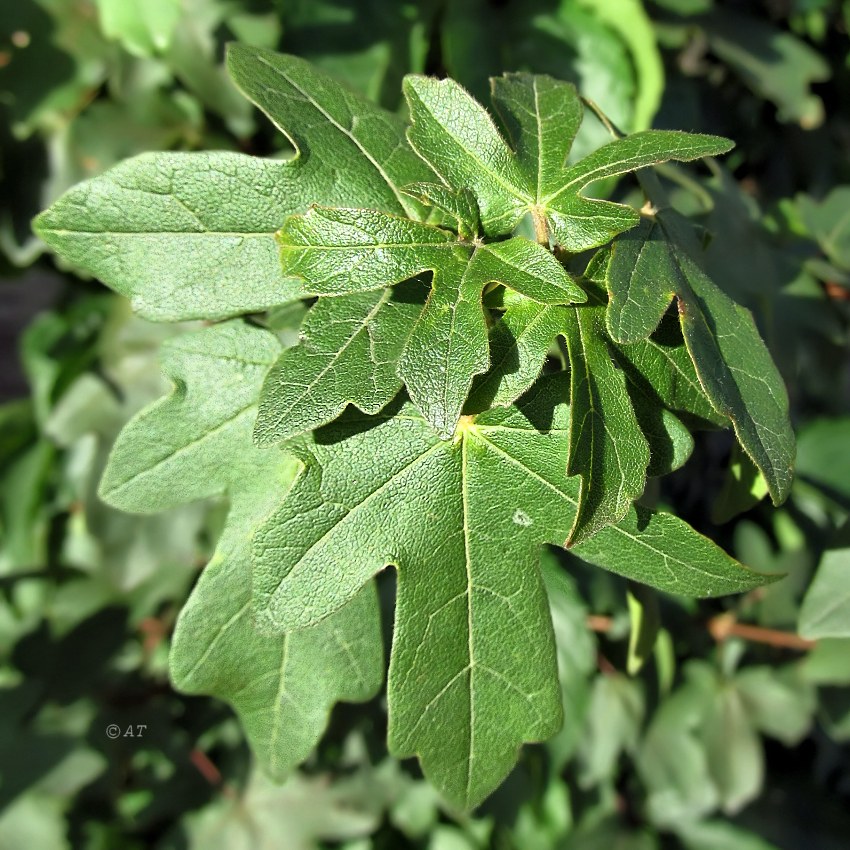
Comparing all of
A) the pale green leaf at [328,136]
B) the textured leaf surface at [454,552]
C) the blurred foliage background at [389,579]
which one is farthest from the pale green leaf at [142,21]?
the textured leaf surface at [454,552]

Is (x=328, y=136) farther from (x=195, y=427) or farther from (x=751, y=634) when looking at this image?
(x=751, y=634)

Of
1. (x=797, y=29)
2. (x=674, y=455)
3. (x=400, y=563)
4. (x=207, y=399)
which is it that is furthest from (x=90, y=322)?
(x=797, y=29)

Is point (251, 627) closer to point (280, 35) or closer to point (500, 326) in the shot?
point (500, 326)

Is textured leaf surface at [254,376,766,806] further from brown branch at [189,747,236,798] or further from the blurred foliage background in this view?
brown branch at [189,747,236,798]

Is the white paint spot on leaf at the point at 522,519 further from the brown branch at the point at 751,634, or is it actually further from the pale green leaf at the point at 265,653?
the brown branch at the point at 751,634

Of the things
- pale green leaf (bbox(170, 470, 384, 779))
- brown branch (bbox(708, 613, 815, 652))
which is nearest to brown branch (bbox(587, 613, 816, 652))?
brown branch (bbox(708, 613, 815, 652))
